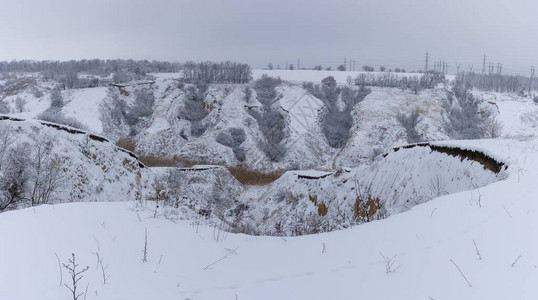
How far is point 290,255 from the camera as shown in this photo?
4.98m

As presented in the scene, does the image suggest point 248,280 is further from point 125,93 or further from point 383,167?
point 125,93

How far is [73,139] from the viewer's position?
19.3 metres

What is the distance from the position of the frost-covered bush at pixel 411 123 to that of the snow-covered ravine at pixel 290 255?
34618mm

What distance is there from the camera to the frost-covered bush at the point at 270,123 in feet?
127

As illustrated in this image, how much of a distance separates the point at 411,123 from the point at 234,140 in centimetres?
2282

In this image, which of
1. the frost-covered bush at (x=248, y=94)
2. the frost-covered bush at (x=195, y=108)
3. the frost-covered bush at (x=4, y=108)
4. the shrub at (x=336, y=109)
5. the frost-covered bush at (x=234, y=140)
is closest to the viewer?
the frost-covered bush at (x=234, y=140)

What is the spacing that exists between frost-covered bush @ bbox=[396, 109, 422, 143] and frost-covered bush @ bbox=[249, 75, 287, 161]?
15.4m

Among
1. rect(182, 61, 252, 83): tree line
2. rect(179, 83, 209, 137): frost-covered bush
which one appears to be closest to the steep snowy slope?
rect(179, 83, 209, 137): frost-covered bush

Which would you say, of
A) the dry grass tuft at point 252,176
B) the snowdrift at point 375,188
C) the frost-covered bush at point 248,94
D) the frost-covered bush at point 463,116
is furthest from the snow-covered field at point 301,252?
the frost-covered bush at point 248,94

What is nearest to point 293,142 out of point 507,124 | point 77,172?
point 77,172

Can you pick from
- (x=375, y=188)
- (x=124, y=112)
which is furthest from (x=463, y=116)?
(x=124, y=112)

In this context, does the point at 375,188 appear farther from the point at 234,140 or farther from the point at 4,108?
the point at 4,108

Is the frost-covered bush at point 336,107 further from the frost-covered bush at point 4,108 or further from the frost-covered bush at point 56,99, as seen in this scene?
the frost-covered bush at point 4,108

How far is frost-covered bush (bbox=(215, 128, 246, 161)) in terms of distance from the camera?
37594 mm
